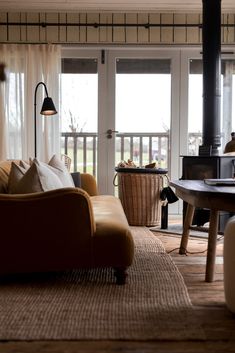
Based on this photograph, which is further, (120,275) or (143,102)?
(143,102)

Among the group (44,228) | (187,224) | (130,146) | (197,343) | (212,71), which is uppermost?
(212,71)

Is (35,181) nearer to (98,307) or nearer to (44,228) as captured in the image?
(44,228)

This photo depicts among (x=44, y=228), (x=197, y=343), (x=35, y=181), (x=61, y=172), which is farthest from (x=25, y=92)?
(x=197, y=343)

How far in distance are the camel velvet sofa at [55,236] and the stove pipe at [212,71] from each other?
212 centimetres

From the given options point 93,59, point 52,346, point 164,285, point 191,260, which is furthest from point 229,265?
point 93,59

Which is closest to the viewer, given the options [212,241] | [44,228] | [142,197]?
[44,228]

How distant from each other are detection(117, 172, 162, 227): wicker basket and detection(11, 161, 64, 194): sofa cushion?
6.43 feet

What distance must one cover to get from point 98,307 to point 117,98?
3.56m

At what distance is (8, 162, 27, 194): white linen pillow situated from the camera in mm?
2627

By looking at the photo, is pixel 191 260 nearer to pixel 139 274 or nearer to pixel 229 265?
pixel 139 274

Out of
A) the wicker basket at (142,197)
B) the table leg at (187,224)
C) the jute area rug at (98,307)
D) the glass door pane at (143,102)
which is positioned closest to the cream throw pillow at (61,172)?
the jute area rug at (98,307)

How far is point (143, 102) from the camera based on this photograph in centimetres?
526

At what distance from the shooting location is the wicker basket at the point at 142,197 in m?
4.57

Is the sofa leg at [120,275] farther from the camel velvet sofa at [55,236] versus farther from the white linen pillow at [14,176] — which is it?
the white linen pillow at [14,176]
